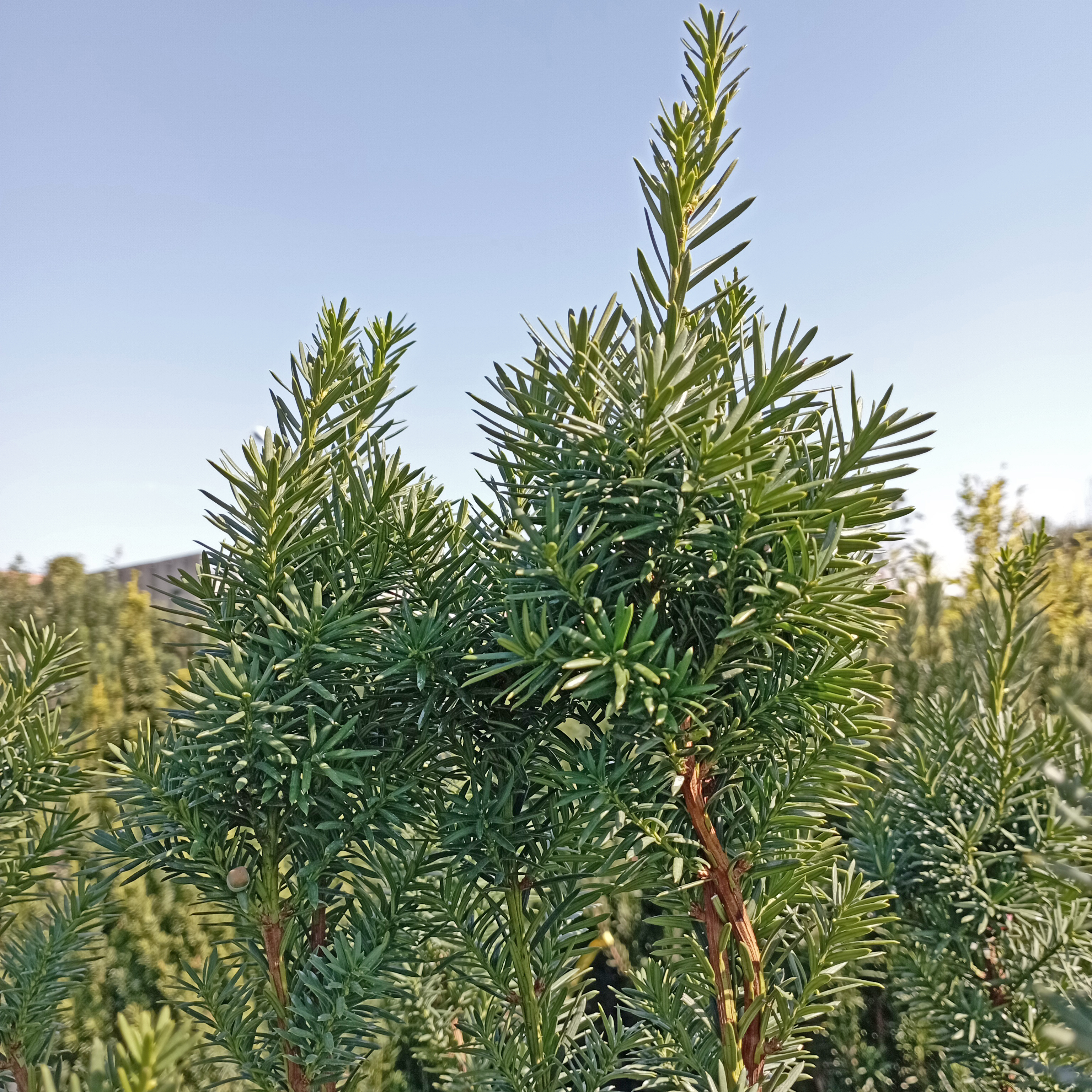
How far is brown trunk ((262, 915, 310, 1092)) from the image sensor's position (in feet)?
2.10

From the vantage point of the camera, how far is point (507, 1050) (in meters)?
0.67

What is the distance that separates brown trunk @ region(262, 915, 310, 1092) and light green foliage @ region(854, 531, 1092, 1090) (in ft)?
2.09

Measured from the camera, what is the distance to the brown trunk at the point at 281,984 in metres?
0.64

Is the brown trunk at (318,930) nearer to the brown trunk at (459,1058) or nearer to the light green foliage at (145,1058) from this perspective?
the light green foliage at (145,1058)

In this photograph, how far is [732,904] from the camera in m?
0.57

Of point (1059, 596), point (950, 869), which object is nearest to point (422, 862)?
point (950, 869)

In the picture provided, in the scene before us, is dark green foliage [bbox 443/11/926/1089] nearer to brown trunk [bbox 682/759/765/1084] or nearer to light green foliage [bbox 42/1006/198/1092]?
brown trunk [bbox 682/759/765/1084]

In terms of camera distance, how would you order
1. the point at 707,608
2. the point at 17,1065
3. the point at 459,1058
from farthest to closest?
the point at 459,1058 < the point at 17,1065 < the point at 707,608

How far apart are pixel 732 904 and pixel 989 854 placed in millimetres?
628

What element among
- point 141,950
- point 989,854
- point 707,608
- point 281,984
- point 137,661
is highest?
point 137,661

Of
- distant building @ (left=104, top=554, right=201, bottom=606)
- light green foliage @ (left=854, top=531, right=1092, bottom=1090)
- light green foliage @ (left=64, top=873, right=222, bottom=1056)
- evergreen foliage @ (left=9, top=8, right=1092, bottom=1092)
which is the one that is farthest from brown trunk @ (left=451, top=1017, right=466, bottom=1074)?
distant building @ (left=104, top=554, right=201, bottom=606)

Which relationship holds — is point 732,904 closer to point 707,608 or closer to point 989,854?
point 707,608

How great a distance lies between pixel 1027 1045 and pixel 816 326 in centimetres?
89

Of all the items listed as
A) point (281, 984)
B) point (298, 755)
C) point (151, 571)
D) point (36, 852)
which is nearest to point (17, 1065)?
point (36, 852)
